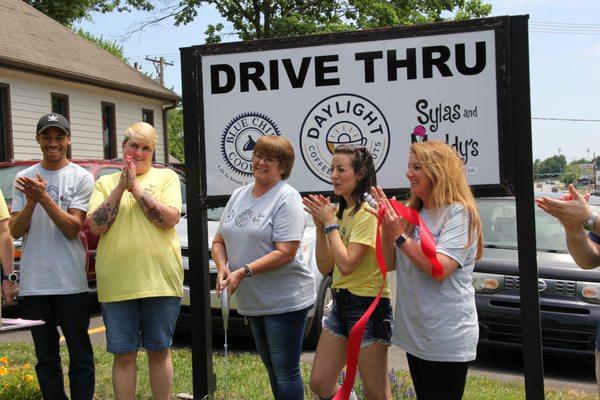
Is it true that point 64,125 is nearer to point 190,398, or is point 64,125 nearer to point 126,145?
point 126,145

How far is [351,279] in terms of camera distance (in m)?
3.46

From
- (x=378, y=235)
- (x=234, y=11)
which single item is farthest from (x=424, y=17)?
(x=378, y=235)

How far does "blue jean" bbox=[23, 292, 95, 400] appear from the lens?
155 inches

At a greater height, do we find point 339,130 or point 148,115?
point 148,115

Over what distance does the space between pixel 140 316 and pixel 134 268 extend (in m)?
0.30

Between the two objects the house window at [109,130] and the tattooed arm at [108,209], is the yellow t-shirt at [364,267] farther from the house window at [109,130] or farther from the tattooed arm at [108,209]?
the house window at [109,130]

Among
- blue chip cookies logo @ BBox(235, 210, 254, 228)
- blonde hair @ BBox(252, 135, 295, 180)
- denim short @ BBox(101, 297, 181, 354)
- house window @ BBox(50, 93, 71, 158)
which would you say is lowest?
denim short @ BBox(101, 297, 181, 354)

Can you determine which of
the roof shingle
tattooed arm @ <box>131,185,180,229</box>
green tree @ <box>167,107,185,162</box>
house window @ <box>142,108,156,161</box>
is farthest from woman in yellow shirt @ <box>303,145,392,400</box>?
green tree @ <box>167,107,185,162</box>

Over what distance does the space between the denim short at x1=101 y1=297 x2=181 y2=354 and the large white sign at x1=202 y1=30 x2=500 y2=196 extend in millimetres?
902

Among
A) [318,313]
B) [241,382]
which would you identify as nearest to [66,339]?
[241,382]

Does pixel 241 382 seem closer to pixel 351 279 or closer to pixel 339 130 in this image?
pixel 351 279

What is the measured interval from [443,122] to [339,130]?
0.63m

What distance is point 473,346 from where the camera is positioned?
2947 millimetres

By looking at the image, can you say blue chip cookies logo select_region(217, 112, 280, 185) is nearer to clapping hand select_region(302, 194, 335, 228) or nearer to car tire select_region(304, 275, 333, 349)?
clapping hand select_region(302, 194, 335, 228)
